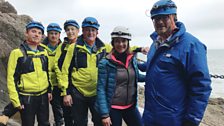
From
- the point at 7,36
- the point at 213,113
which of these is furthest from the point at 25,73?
the point at 213,113

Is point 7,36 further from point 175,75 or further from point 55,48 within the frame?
point 175,75

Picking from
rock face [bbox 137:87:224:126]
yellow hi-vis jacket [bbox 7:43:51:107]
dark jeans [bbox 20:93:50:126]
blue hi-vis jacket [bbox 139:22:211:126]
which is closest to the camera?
blue hi-vis jacket [bbox 139:22:211:126]

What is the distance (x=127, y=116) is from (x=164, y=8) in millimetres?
2234

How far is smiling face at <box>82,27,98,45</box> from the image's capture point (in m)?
5.61

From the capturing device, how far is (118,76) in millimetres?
4934

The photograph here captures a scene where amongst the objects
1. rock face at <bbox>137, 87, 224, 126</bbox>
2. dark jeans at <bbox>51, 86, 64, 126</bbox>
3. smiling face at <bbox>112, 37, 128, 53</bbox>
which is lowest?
rock face at <bbox>137, 87, 224, 126</bbox>

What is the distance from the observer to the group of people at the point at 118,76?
11.5 ft

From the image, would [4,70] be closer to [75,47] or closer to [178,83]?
[75,47]

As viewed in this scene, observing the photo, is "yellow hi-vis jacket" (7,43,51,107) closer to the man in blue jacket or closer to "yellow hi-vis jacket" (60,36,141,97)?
"yellow hi-vis jacket" (60,36,141,97)

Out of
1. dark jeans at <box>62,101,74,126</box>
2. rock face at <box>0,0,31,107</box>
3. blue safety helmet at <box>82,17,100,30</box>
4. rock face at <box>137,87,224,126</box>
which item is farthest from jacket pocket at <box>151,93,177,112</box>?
rock face at <box>137,87,224,126</box>

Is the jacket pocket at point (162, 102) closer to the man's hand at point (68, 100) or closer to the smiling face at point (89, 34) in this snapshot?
the smiling face at point (89, 34)

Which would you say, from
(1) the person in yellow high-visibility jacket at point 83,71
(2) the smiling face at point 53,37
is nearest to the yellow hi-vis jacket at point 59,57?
(1) the person in yellow high-visibility jacket at point 83,71

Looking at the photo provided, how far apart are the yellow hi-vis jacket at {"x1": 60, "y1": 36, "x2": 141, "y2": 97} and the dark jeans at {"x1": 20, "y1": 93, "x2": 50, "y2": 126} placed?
1.46 feet

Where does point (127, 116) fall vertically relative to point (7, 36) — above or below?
below
